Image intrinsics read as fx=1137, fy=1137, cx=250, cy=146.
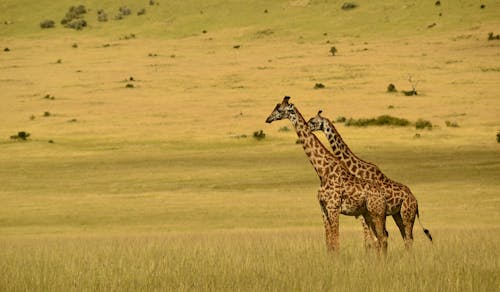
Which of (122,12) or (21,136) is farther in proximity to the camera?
(122,12)

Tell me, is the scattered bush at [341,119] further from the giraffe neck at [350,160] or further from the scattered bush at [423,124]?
the giraffe neck at [350,160]

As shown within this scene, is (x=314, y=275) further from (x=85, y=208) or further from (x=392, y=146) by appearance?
(x=392, y=146)

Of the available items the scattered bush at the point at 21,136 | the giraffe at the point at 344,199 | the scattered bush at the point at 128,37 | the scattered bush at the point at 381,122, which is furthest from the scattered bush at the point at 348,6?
the giraffe at the point at 344,199

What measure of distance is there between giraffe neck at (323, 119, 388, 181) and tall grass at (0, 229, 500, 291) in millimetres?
1100

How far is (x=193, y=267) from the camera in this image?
14.0m

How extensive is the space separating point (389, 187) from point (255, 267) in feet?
9.08

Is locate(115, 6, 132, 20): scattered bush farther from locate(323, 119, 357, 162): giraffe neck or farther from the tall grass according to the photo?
locate(323, 119, 357, 162): giraffe neck

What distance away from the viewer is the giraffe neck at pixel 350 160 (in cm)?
1614

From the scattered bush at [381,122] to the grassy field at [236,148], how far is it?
3.61ft

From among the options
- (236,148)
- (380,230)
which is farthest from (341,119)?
(380,230)

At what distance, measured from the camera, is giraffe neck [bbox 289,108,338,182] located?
15.7 metres

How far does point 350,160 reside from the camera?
1644 cm

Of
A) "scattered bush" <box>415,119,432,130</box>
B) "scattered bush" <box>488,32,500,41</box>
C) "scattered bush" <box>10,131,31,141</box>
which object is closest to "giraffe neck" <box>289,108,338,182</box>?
"scattered bush" <box>415,119,432,130</box>

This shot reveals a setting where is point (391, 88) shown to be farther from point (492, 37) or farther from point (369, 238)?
point (369, 238)
